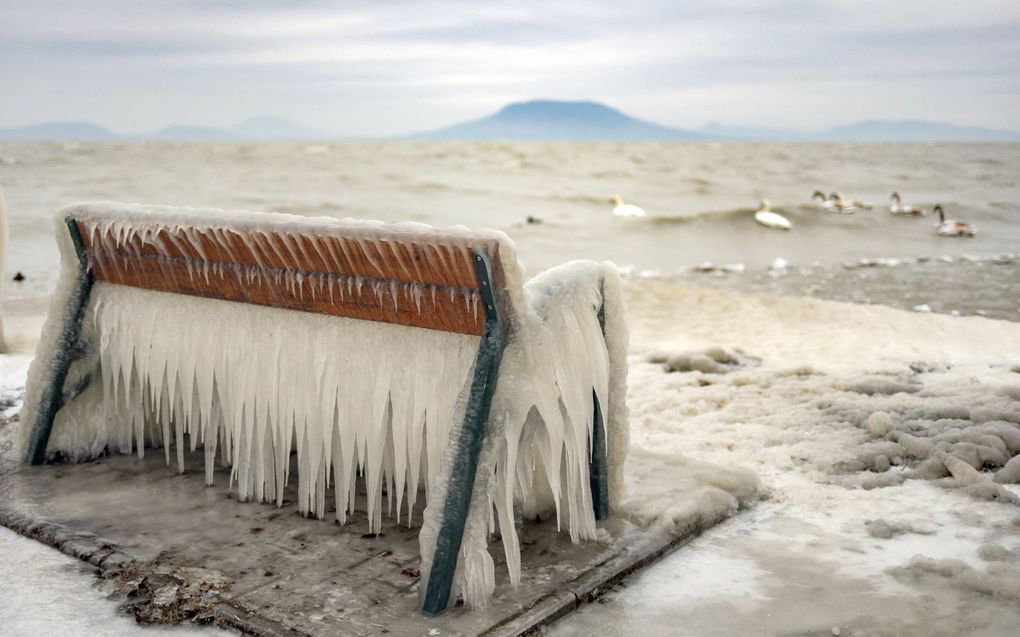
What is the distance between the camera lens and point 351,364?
319 cm

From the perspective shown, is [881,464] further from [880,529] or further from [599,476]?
[599,476]

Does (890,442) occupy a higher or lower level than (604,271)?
lower

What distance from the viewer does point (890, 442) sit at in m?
4.45

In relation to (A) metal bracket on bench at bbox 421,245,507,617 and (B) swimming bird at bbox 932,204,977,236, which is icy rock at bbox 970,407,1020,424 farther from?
(B) swimming bird at bbox 932,204,977,236

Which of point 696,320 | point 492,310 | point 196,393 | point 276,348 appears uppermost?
point 492,310

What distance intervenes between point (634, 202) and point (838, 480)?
2156 cm

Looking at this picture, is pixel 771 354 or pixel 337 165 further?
pixel 337 165

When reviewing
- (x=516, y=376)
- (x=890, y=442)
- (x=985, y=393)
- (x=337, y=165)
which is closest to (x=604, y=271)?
(x=516, y=376)

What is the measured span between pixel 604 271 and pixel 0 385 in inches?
163

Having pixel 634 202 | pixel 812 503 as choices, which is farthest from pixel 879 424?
pixel 634 202

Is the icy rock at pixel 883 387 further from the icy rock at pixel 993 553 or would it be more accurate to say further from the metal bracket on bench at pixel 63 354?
→ the metal bracket on bench at pixel 63 354

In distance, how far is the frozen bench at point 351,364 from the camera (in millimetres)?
2758

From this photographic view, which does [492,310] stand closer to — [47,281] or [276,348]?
[276,348]

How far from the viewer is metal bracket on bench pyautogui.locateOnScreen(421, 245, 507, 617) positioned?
2.72 m
